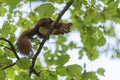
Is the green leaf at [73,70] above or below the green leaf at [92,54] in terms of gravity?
above

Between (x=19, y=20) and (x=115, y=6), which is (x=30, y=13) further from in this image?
(x=115, y=6)

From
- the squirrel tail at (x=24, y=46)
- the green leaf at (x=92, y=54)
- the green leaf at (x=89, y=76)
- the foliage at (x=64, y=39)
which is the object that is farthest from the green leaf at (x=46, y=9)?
the green leaf at (x=92, y=54)

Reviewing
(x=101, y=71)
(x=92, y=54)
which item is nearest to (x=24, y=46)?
(x=101, y=71)

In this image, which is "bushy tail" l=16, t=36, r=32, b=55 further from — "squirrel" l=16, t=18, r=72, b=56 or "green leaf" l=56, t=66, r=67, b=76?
"green leaf" l=56, t=66, r=67, b=76

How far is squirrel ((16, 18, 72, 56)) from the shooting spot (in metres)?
1.11

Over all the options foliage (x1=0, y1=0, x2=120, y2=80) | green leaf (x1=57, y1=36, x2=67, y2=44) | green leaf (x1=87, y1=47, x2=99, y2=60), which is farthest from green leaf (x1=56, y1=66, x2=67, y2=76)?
green leaf (x1=57, y1=36, x2=67, y2=44)

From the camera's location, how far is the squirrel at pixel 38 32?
111cm

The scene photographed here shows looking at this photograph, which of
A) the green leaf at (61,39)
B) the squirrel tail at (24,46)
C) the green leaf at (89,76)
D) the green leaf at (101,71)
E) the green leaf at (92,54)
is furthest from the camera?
the green leaf at (61,39)

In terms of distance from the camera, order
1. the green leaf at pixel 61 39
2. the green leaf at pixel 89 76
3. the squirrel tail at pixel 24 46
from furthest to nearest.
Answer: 1. the green leaf at pixel 61 39
2. the green leaf at pixel 89 76
3. the squirrel tail at pixel 24 46

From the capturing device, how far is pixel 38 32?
1.22 meters

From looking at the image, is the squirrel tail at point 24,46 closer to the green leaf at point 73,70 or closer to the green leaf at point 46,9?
the green leaf at point 73,70

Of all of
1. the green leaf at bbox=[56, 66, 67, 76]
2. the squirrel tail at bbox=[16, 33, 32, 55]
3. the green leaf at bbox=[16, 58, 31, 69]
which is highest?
the squirrel tail at bbox=[16, 33, 32, 55]

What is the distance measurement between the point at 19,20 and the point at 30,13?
158 millimetres

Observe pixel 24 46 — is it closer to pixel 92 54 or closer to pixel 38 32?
pixel 38 32
